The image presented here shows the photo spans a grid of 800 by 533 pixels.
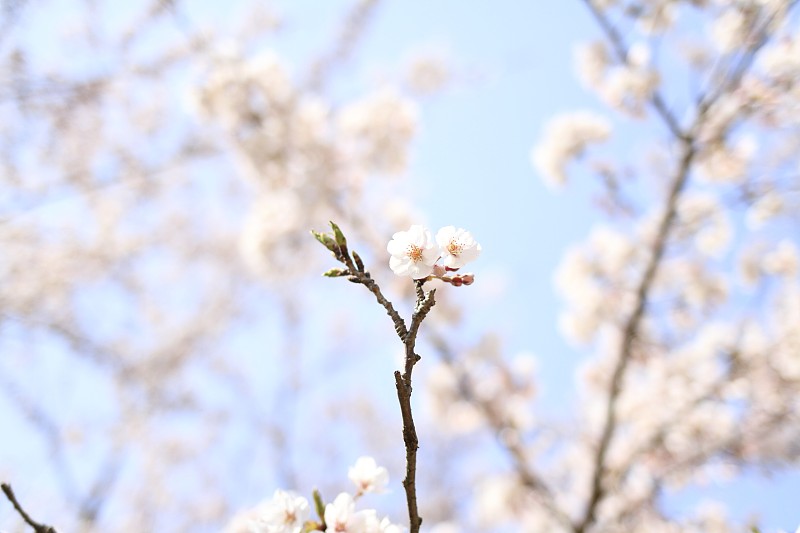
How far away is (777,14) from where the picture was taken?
216 centimetres

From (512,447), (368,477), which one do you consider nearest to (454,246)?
(368,477)

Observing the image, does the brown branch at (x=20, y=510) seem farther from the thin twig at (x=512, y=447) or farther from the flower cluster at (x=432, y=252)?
the thin twig at (x=512, y=447)

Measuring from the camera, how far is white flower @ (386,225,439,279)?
0.78 m

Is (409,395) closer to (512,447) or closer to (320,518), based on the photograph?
(320,518)

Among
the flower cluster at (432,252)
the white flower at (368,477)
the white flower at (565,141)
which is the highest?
the white flower at (565,141)

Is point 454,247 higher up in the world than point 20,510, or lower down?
higher up

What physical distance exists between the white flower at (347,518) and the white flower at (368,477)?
10cm

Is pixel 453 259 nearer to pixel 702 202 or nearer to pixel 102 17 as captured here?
pixel 702 202

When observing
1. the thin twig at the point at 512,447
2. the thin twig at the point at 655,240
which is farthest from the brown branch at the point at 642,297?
the thin twig at the point at 512,447

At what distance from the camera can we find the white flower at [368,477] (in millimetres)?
907

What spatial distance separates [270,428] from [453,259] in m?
4.98

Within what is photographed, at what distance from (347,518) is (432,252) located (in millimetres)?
409

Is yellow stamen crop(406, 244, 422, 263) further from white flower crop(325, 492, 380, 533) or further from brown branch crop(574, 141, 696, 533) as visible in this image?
brown branch crop(574, 141, 696, 533)

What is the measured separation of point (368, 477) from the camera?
0.91m
